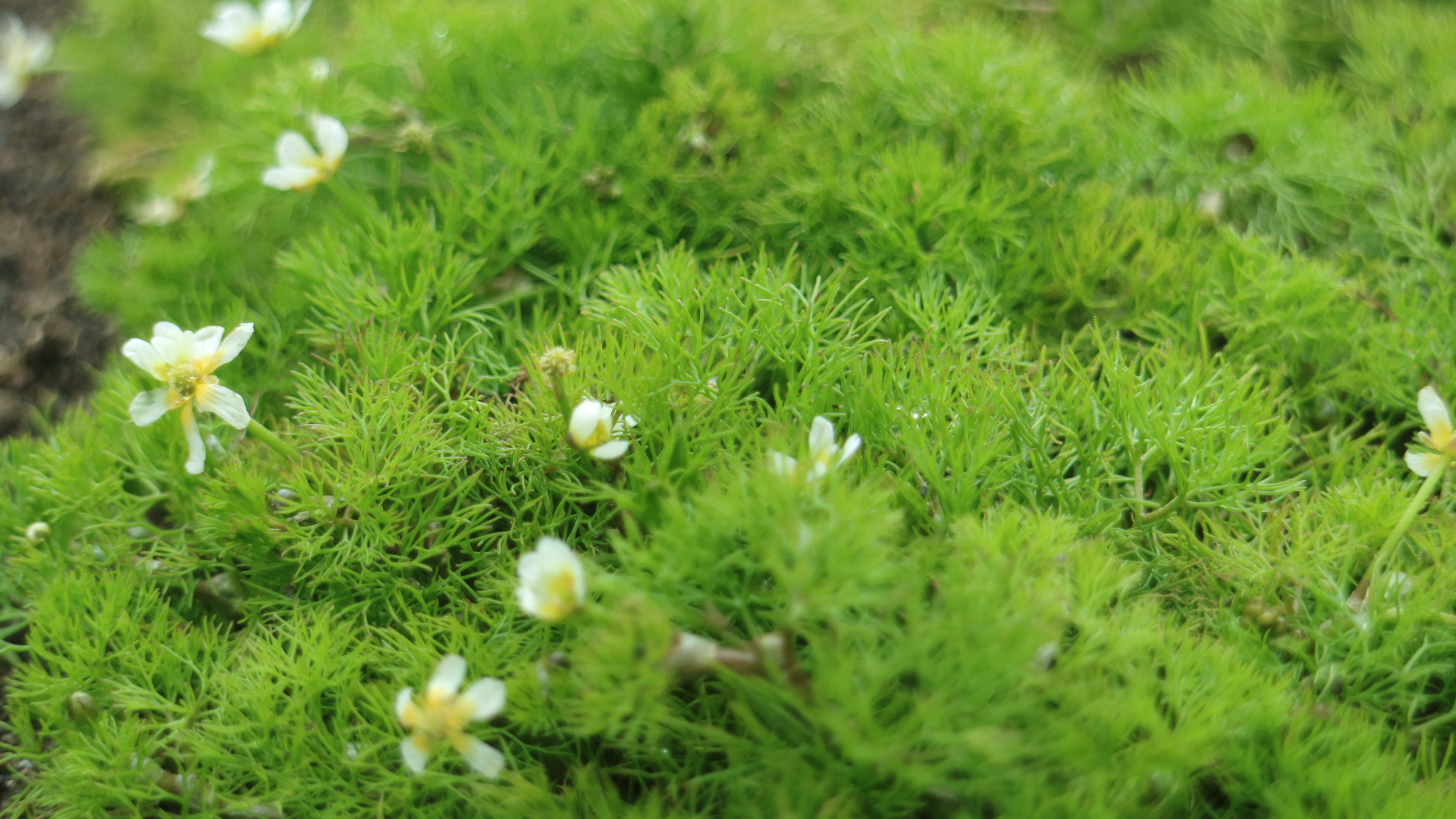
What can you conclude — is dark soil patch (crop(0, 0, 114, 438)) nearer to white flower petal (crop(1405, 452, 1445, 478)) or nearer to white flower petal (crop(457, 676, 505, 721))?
white flower petal (crop(457, 676, 505, 721))

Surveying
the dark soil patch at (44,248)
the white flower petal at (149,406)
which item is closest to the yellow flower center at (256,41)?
the dark soil patch at (44,248)

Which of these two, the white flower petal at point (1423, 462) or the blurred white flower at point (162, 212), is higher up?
the white flower petal at point (1423, 462)

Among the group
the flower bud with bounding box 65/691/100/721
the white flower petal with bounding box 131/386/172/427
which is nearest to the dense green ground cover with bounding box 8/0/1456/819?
the flower bud with bounding box 65/691/100/721

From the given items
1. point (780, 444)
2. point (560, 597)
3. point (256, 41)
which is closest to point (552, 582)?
point (560, 597)

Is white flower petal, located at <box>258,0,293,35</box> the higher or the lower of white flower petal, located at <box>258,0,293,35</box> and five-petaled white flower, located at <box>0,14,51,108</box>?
the higher

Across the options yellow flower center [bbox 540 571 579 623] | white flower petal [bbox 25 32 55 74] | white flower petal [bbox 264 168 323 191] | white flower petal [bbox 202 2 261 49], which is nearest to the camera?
yellow flower center [bbox 540 571 579 623]

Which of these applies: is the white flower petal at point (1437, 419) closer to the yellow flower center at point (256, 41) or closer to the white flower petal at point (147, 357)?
the white flower petal at point (147, 357)

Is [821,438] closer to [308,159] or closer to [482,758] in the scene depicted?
[482,758]

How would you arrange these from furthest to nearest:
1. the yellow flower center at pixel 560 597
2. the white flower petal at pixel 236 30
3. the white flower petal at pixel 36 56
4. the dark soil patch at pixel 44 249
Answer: the white flower petal at pixel 36 56 → the dark soil patch at pixel 44 249 → the white flower petal at pixel 236 30 → the yellow flower center at pixel 560 597
